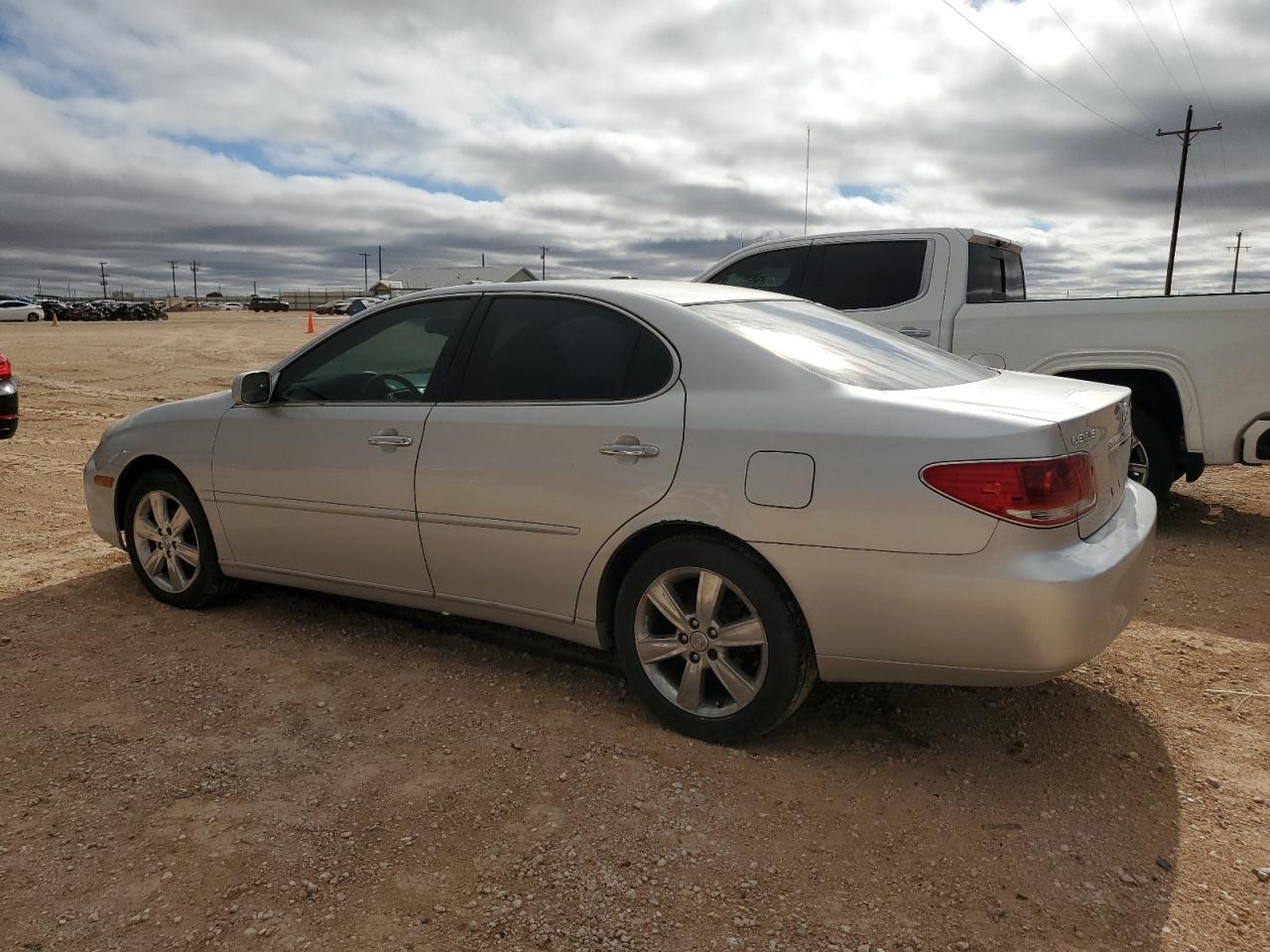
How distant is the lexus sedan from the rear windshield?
15mm

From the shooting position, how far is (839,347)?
3504 mm

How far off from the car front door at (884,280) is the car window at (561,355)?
3.86 metres

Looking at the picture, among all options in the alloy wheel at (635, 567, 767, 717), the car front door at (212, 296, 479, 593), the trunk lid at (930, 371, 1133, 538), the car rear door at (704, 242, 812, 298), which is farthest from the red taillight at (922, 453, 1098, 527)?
the car rear door at (704, 242, 812, 298)

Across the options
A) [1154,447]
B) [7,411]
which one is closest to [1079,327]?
[1154,447]

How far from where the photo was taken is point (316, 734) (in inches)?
134

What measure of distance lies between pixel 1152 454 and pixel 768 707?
4333mm

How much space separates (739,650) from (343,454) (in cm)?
186

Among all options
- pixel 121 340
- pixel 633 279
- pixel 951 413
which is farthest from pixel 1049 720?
pixel 121 340

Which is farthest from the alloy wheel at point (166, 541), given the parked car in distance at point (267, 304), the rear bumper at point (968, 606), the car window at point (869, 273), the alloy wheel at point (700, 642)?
the parked car in distance at point (267, 304)

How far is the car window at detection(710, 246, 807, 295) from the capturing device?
24.4ft

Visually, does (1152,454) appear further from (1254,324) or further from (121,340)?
(121,340)

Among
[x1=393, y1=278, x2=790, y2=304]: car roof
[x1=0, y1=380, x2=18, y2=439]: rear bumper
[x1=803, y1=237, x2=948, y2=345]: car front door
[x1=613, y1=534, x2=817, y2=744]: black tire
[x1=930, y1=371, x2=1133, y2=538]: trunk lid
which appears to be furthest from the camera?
[x1=0, y1=380, x2=18, y2=439]: rear bumper

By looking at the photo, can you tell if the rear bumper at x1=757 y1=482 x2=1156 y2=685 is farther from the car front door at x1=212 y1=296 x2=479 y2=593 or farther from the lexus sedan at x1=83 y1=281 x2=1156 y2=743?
the car front door at x1=212 y1=296 x2=479 y2=593

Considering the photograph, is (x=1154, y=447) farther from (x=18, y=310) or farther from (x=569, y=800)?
(x=18, y=310)
